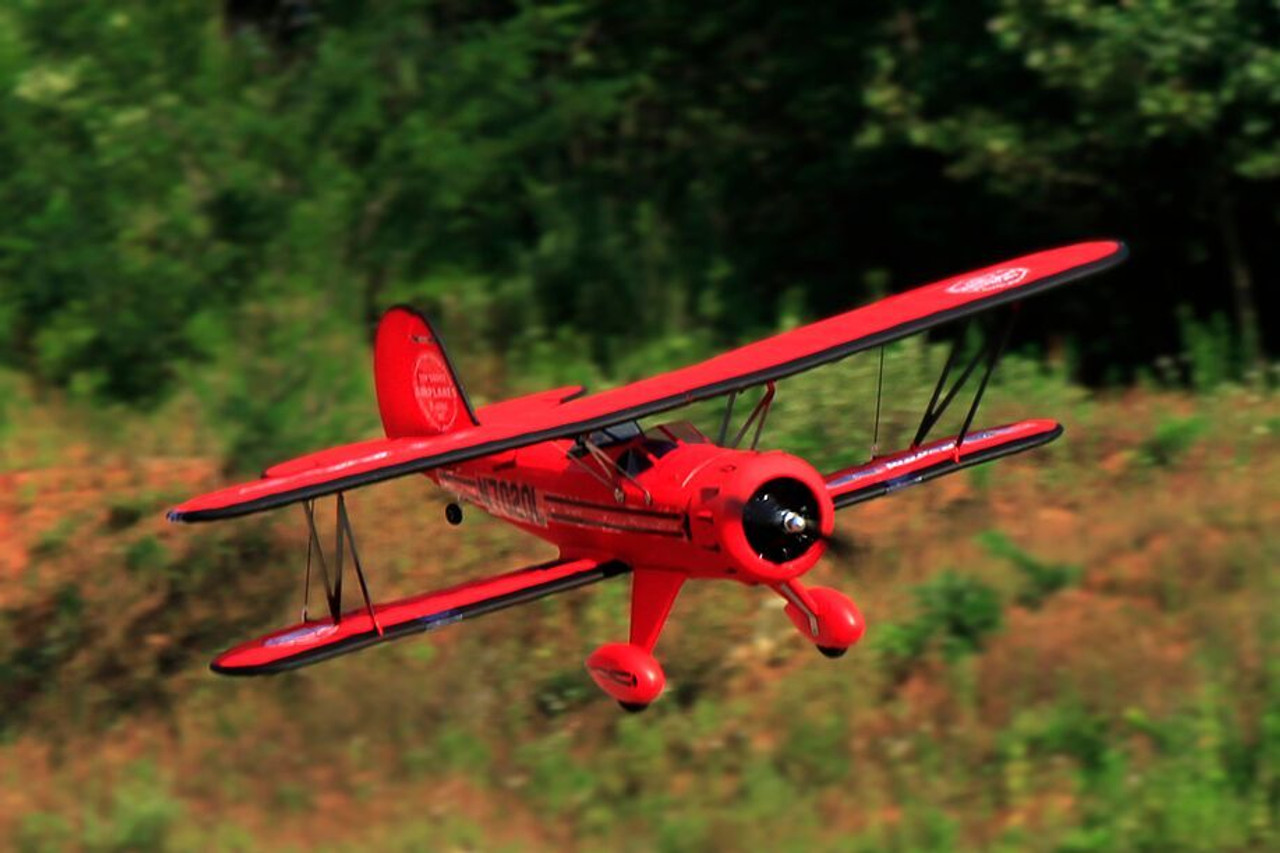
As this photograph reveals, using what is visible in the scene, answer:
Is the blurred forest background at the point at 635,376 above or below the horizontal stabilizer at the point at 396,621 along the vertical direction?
below

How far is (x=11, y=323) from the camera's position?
18.8m

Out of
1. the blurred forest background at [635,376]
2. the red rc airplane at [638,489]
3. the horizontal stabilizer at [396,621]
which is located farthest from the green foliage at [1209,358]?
the horizontal stabilizer at [396,621]

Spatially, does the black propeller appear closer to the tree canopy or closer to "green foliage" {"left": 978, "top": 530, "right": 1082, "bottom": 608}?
"green foliage" {"left": 978, "top": 530, "right": 1082, "bottom": 608}

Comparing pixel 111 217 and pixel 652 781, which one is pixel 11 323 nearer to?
pixel 111 217

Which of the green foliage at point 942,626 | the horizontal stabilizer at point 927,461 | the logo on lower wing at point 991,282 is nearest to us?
the logo on lower wing at point 991,282

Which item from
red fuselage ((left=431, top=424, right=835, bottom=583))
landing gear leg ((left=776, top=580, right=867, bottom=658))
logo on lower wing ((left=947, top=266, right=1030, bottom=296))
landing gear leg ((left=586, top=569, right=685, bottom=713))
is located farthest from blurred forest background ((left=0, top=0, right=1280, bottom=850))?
logo on lower wing ((left=947, top=266, right=1030, bottom=296))

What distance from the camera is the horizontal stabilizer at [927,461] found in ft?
31.0

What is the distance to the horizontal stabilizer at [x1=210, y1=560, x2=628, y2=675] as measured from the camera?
8250 millimetres

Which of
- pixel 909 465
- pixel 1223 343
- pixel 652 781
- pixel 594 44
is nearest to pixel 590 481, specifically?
pixel 909 465

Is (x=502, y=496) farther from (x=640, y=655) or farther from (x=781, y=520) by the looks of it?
(x=781, y=520)

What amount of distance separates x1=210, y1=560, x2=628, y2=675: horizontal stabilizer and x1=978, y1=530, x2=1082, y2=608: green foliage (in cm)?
616

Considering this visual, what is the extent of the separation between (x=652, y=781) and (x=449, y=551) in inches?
92.3

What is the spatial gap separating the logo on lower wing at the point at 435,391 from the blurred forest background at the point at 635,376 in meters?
2.32

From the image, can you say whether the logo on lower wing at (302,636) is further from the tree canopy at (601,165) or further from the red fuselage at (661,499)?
the tree canopy at (601,165)
